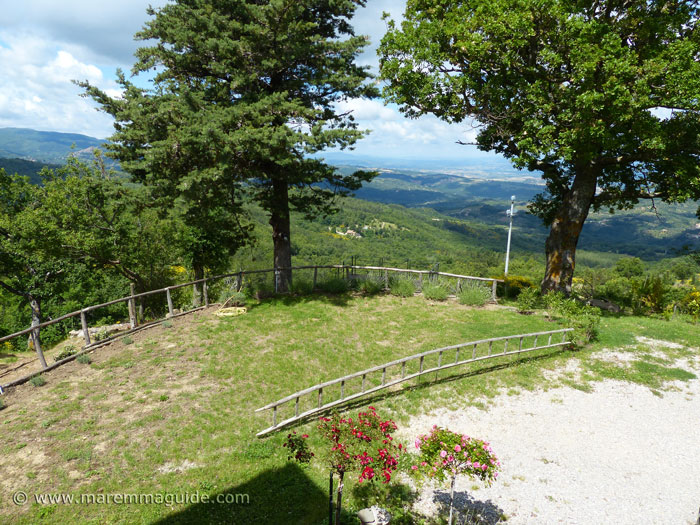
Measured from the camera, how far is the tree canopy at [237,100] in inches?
469

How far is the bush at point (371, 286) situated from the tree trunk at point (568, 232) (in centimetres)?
749

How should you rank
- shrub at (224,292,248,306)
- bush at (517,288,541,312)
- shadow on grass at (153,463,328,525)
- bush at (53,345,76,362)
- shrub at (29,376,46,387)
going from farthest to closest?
bush at (517,288,541,312) < shrub at (224,292,248,306) < bush at (53,345,76,362) < shrub at (29,376,46,387) < shadow on grass at (153,463,328,525)

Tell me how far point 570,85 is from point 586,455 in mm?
11750

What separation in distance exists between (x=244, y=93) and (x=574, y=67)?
38.8ft

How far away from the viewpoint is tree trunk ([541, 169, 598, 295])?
14.5 meters

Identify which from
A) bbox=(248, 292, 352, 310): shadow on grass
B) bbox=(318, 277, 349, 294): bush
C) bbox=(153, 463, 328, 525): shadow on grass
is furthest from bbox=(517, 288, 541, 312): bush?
bbox=(153, 463, 328, 525): shadow on grass

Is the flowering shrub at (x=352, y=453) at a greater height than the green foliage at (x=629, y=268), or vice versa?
the flowering shrub at (x=352, y=453)

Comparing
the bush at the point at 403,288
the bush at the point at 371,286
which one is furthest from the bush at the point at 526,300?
the bush at the point at 371,286

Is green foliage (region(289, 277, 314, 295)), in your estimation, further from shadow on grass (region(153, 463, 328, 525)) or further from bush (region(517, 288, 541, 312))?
shadow on grass (region(153, 463, 328, 525))

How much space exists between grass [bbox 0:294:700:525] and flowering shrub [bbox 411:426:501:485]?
1816mm

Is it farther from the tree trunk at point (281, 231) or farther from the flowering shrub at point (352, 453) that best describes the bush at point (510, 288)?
the flowering shrub at point (352, 453)

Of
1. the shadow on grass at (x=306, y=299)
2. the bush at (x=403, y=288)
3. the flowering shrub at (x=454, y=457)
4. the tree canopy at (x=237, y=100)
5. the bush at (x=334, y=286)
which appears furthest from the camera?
the bush at (x=334, y=286)

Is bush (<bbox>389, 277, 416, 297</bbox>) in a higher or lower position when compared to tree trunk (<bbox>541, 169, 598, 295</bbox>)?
lower

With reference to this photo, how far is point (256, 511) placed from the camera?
18.6ft
